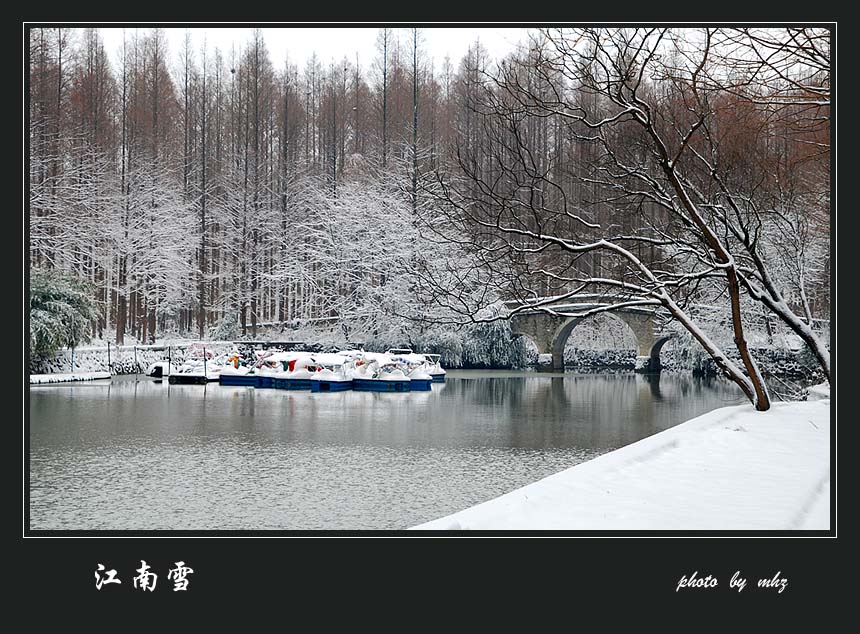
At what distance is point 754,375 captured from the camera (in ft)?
33.2

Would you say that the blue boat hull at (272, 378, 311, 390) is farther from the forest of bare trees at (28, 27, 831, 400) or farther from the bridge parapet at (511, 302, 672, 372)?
the bridge parapet at (511, 302, 672, 372)

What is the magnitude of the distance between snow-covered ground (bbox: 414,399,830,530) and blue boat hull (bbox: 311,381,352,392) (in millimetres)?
16454

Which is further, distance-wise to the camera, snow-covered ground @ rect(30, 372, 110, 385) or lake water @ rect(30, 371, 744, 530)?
snow-covered ground @ rect(30, 372, 110, 385)

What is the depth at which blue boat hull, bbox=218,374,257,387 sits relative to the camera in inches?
1027

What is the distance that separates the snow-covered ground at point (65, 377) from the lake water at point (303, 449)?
0.51 metres

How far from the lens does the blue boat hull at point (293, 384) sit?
24750 millimetres

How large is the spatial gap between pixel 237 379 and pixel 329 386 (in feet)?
11.3

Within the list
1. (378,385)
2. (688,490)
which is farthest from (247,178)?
(688,490)

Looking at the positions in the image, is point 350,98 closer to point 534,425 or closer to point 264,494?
point 534,425

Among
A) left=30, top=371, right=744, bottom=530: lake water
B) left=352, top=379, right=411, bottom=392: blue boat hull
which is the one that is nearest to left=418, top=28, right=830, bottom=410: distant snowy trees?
left=30, top=371, right=744, bottom=530: lake water

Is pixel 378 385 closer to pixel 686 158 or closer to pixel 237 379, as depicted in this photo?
pixel 237 379

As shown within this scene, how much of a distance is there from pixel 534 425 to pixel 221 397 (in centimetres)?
897
